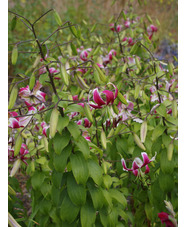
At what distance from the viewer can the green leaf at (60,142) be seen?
2.57 feet

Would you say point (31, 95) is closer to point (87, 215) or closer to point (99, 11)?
point (87, 215)

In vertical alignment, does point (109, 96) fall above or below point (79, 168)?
above

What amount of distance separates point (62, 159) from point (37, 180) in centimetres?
35

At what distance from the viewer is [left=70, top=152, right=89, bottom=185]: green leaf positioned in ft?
2.60

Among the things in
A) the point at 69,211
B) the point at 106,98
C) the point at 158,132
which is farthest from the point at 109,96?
the point at 69,211

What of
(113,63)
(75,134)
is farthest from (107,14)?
(75,134)

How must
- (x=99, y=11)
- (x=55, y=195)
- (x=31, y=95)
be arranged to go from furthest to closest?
(x=99, y=11) < (x=31, y=95) < (x=55, y=195)

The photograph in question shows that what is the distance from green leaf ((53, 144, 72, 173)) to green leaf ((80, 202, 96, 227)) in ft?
0.53

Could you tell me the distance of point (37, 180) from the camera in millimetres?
1104

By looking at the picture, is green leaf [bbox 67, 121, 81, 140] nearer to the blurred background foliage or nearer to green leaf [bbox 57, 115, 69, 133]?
green leaf [bbox 57, 115, 69, 133]

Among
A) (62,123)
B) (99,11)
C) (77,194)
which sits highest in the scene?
(99,11)

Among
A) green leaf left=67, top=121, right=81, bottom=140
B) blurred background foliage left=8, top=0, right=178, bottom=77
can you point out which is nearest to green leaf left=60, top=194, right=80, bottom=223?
green leaf left=67, top=121, right=81, bottom=140

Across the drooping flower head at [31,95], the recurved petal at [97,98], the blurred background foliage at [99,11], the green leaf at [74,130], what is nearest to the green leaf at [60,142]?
the green leaf at [74,130]
